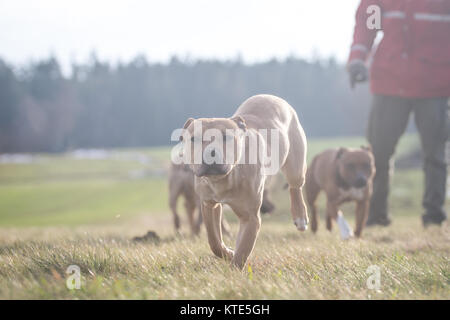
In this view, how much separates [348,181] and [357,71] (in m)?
1.56

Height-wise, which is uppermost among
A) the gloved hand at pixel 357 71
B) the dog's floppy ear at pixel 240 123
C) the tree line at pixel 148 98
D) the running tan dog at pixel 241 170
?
the gloved hand at pixel 357 71

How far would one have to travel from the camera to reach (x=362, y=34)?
6.21 m

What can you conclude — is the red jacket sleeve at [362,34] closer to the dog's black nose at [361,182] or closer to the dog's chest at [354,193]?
the dog's black nose at [361,182]

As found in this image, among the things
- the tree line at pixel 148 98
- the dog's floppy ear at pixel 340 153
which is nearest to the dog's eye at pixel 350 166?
the dog's floppy ear at pixel 340 153

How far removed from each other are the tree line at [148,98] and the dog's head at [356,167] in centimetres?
8087

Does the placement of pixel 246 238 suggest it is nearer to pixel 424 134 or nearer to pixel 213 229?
pixel 213 229

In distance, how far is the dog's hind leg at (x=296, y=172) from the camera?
454 cm

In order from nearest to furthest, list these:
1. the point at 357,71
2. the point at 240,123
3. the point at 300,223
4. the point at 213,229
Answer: the point at 240,123, the point at 213,229, the point at 300,223, the point at 357,71

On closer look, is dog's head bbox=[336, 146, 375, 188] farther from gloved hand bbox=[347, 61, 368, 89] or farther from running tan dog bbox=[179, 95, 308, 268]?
running tan dog bbox=[179, 95, 308, 268]

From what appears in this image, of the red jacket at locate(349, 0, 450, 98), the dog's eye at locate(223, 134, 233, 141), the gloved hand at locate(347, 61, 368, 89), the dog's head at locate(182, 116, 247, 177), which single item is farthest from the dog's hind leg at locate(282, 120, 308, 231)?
the red jacket at locate(349, 0, 450, 98)

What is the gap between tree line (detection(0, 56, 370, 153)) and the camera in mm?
87500

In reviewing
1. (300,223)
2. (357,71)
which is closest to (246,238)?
(300,223)

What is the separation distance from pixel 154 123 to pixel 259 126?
95324 mm

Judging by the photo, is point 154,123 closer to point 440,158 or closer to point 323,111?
point 323,111
